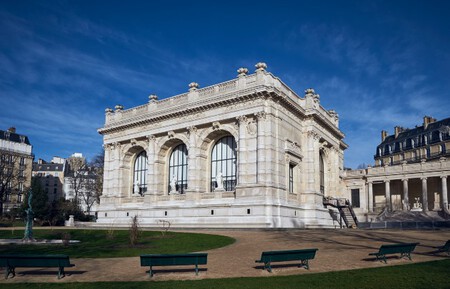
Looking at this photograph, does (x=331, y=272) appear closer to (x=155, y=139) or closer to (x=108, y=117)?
(x=155, y=139)

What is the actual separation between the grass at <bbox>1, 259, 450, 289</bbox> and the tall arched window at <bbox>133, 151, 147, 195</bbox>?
35772mm

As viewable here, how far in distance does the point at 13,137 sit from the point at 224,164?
66.1 meters

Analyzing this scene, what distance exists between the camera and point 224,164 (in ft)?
134

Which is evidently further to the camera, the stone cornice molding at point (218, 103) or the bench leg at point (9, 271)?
the stone cornice molding at point (218, 103)

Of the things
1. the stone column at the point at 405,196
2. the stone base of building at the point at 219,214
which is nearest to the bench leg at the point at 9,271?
the stone base of building at the point at 219,214

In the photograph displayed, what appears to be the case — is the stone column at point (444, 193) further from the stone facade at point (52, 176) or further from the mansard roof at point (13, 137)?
the stone facade at point (52, 176)

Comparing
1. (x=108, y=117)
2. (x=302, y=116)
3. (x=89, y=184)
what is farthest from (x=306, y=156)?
(x=89, y=184)

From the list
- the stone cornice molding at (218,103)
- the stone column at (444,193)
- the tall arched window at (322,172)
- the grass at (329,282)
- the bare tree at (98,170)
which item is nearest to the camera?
the grass at (329,282)

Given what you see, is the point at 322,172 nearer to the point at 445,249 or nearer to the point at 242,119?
the point at 242,119

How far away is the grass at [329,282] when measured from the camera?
11.2 m

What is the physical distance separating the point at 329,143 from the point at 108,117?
26414 mm

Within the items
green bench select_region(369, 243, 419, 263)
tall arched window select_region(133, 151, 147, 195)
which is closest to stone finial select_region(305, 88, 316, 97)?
tall arched window select_region(133, 151, 147, 195)

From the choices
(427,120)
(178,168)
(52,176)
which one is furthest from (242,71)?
(52,176)

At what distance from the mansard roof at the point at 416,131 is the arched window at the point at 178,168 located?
1982 inches
